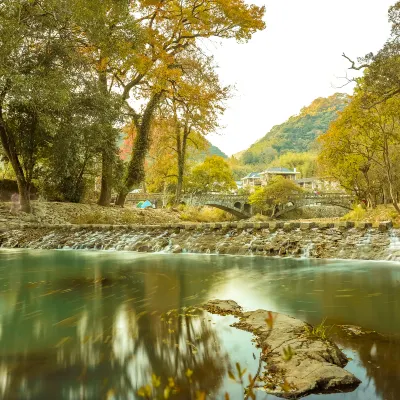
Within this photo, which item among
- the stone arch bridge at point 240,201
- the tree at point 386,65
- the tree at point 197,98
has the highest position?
the tree at point 197,98

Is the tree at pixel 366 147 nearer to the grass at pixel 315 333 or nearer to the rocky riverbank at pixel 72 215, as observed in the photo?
the rocky riverbank at pixel 72 215

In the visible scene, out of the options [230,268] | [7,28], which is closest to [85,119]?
[7,28]

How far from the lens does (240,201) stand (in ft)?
168

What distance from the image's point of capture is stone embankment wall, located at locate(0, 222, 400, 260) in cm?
998

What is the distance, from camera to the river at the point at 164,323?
2574mm

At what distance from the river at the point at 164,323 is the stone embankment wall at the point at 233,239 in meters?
1.38

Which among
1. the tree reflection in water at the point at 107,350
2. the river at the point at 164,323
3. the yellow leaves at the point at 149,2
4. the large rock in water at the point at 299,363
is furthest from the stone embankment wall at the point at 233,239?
the yellow leaves at the point at 149,2

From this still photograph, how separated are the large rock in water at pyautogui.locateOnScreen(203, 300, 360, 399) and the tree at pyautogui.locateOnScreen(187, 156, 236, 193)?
49312mm

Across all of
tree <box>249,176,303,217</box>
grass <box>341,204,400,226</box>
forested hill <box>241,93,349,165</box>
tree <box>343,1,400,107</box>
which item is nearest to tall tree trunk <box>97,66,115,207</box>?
tree <box>343,1,400,107</box>

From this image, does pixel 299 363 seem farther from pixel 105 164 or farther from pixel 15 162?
pixel 105 164

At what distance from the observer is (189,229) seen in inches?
512

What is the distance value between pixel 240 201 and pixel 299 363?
4871 cm

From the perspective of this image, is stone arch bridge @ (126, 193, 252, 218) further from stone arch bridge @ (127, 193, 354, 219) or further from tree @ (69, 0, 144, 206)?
tree @ (69, 0, 144, 206)

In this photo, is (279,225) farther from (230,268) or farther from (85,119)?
(85,119)
